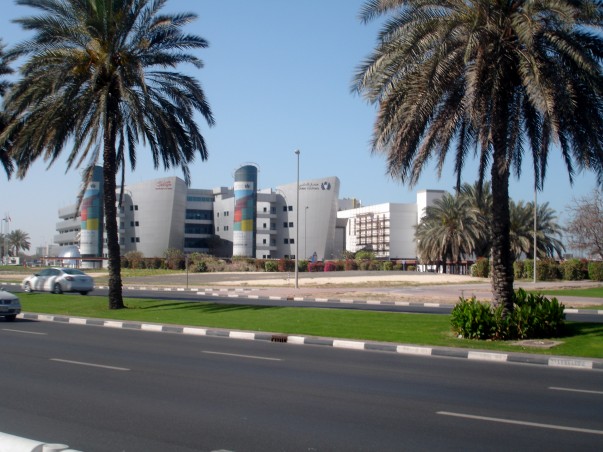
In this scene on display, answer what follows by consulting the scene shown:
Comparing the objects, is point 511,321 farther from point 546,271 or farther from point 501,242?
point 546,271

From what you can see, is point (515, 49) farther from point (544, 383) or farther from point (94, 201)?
point (94, 201)

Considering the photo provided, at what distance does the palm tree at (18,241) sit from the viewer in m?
154

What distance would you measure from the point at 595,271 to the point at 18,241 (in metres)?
138

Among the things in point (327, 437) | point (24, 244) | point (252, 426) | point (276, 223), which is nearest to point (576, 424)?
point (327, 437)

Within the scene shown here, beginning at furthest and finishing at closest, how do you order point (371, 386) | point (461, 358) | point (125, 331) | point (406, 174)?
1. point (125, 331)
2. point (406, 174)
3. point (461, 358)
4. point (371, 386)

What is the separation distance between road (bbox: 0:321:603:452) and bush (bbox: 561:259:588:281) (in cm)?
4113

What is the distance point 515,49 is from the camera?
14.8 metres

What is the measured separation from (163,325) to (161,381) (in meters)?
9.71

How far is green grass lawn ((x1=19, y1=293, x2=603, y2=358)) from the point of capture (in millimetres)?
15070

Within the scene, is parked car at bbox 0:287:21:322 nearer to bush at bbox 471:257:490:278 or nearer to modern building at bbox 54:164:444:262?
bush at bbox 471:257:490:278

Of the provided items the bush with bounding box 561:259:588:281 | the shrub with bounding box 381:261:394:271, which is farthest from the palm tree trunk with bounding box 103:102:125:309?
the shrub with bounding box 381:261:394:271

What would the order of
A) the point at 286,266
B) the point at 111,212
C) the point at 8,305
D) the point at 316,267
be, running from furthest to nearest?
1. the point at 316,267
2. the point at 286,266
3. the point at 111,212
4. the point at 8,305

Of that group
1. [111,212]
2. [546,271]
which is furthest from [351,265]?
[111,212]

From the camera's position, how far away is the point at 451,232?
66250 mm
